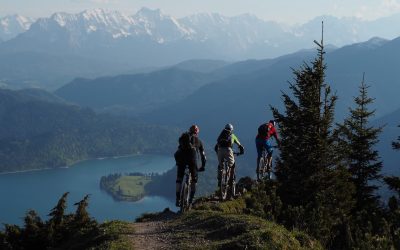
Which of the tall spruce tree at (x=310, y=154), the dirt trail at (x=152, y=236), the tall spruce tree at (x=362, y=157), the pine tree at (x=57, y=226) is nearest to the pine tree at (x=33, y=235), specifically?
the pine tree at (x=57, y=226)

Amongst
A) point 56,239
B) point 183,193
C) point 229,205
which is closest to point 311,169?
point 229,205

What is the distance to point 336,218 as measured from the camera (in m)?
18.9

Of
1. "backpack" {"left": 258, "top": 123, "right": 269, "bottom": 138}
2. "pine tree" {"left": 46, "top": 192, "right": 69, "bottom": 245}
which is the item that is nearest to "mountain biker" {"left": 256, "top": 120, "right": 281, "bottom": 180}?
"backpack" {"left": 258, "top": 123, "right": 269, "bottom": 138}

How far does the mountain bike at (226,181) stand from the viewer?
22.2m

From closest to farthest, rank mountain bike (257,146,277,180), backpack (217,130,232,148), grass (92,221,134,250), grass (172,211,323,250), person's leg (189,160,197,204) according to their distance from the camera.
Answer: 1. grass (172,211,323,250)
2. grass (92,221,134,250)
3. person's leg (189,160,197,204)
4. backpack (217,130,232,148)
5. mountain bike (257,146,277,180)

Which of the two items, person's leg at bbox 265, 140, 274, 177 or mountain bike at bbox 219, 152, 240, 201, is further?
person's leg at bbox 265, 140, 274, 177

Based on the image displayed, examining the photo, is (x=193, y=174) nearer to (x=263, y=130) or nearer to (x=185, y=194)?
(x=185, y=194)

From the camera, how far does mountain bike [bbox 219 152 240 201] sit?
872 inches

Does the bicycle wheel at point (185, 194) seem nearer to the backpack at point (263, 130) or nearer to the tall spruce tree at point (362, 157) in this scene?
the backpack at point (263, 130)

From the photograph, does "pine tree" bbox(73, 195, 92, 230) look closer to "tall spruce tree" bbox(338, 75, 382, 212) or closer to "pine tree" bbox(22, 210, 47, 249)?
"pine tree" bbox(22, 210, 47, 249)

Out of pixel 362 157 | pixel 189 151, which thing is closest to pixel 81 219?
pixel 189 151

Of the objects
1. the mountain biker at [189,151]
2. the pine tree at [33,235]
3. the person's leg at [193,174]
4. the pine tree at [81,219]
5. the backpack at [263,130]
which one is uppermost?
the backpack at [263,130]

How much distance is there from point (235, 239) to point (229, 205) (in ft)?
22.8

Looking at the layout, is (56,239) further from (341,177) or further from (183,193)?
(341,177)
